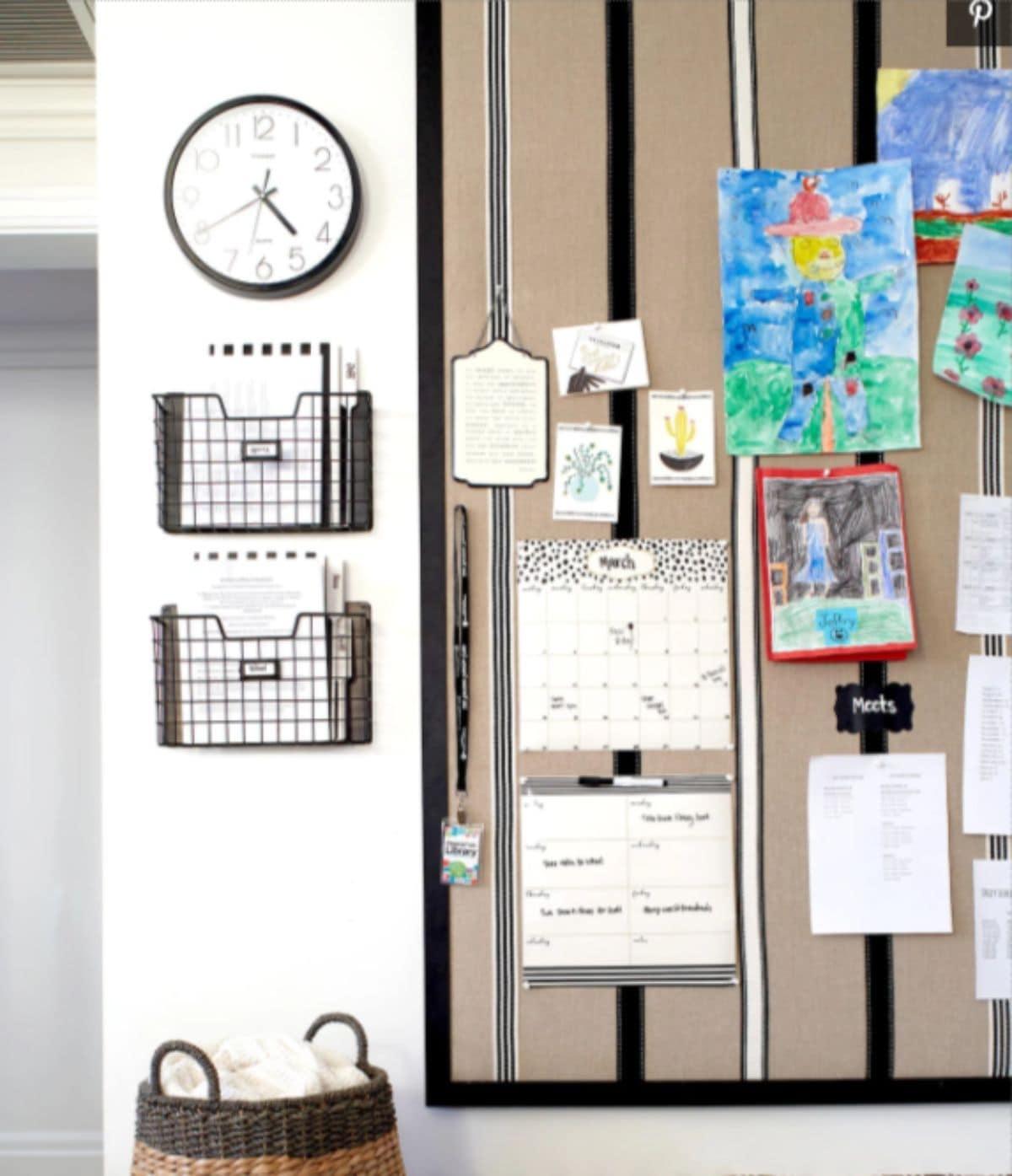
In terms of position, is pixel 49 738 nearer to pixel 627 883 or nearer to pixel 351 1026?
pixel 351 1026

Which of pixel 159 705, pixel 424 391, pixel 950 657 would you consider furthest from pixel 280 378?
pixel 950 657

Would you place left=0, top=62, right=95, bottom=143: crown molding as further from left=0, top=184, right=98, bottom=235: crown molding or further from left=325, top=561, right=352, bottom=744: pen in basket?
left=325, top=561, right=352, bottom=744: pen in basket

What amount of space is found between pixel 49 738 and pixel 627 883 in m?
2.06

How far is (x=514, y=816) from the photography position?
5.95 ft

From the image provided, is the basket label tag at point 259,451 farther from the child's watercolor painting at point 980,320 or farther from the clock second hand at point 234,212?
the child's watercolor painting at point 980,320

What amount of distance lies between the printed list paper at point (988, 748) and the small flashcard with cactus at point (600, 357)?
65 centimetres

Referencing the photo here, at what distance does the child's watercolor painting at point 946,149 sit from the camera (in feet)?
6.12

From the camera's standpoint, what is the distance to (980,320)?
73.1 inches

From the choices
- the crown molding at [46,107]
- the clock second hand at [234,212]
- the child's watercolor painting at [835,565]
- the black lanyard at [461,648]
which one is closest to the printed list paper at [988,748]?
the child's watercolor painting at [835,565]

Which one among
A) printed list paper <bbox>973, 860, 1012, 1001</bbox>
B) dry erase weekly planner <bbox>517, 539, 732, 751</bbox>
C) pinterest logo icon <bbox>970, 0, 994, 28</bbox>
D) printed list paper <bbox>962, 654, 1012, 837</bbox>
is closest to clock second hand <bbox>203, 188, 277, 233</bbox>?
dry erase weekly planner <bbox>517, 539, 732, 751</bbox>

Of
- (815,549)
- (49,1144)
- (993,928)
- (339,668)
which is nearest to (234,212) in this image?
(339,668)

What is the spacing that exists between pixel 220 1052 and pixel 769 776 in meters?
0.84

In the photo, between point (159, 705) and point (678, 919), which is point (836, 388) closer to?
point (678, 919)

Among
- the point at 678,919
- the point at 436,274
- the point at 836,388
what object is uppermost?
the point at 436,274
